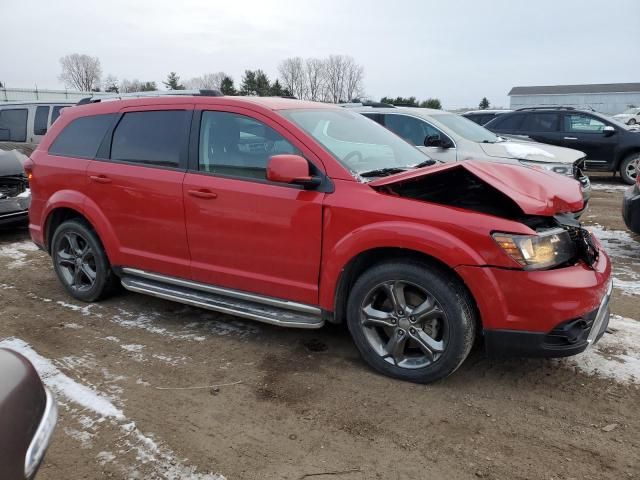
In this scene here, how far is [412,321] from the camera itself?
10.5 ft

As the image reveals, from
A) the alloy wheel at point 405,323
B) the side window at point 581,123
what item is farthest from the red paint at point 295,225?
the side window at point 581,123

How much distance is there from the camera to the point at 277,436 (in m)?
2.79

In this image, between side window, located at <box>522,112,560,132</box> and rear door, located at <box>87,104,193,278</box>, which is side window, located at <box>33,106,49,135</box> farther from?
side window, located at <box>522,112,560,132</box>

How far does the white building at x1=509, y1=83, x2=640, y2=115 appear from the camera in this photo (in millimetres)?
64312

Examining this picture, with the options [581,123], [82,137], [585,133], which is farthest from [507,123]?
[82,137]

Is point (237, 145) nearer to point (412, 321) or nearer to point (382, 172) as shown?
point (382, 172)

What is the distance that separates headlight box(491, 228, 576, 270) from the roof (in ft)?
240

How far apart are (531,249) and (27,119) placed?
10885 mm

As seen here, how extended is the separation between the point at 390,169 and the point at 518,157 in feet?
15.5

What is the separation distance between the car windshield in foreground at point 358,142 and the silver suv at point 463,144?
329 centimetres

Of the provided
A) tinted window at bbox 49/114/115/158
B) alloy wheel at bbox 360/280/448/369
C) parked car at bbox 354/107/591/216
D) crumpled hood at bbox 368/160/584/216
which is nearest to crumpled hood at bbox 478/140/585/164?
parked car at bbox 354/107/591/216

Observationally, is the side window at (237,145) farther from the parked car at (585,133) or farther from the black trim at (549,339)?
the parked car at (585,133)

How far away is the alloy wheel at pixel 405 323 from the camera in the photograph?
3.16m

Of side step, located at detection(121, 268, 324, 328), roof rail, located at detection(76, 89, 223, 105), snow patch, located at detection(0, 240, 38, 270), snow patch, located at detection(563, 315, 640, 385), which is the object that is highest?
roof rail, located at detection(76, 89, 223, 105)
